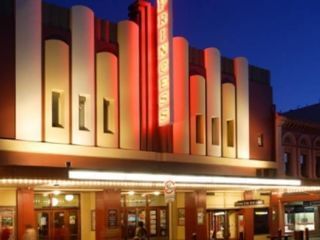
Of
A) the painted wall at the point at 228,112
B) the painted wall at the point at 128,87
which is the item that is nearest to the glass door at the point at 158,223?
the painted wall at the point at 228,112

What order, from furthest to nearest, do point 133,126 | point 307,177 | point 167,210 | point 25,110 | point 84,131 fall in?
point 307,177 → point 167,210 → point 133,126 → point 84,131 → point 25,110

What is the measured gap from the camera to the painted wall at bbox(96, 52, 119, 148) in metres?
27.8

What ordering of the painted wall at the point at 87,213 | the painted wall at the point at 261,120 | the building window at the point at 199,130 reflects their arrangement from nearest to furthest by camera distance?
1. the painted wall at the point at 87,213
2. the building window at the point at 199,130
3. the painted wall at the point at 261,120

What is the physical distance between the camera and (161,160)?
3034cm

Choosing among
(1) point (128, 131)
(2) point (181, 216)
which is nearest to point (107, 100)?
(1) point (128, 131)

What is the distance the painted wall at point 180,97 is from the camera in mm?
31297

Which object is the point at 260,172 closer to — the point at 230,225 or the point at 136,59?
the point at 230,225

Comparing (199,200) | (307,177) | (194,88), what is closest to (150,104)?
(194,88)

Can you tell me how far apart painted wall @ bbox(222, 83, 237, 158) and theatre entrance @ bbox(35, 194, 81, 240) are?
27.9ft

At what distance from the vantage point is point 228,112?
3459 centimetres

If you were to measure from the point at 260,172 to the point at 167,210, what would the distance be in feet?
18.6

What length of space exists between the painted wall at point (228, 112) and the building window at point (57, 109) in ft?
34.7

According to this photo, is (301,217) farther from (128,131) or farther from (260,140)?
(128,131)

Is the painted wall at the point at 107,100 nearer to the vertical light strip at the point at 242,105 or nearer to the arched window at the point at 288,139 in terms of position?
the vertical light strip at the point at 242,105
